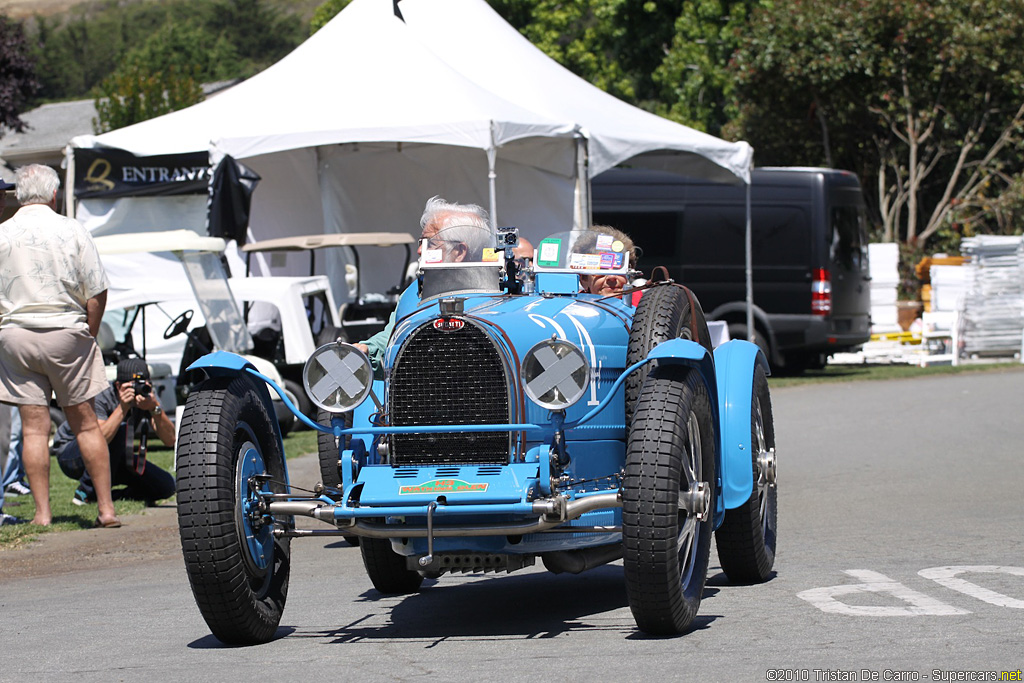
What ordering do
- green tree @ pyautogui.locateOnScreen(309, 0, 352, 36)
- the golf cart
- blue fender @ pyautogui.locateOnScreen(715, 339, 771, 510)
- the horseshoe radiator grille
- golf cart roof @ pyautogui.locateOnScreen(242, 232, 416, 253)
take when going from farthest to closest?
1. green tree @ pyautogui.locateOnScreen(309, 0, 352, 36)
2. golf cart roof @ pyautogui.locateOnScreen(242, 232, 416, 253)
3. the golf cart
4. blue fender @ pyautogui.locateOnScreen(715, 339, 771, 510)
5. the horseshoe radiator grille

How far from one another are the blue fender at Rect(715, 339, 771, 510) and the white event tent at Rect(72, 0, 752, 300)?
7.25m

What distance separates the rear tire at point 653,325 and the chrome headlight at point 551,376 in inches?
21.7

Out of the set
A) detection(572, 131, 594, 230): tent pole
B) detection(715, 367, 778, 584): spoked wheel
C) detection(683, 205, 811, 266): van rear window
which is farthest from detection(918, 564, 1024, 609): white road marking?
detection(683, 205, 811, 266): van rear window

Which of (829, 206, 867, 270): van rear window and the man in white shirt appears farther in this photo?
(829, 206, 867, 270): van rear window

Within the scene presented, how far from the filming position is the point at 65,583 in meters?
7.18

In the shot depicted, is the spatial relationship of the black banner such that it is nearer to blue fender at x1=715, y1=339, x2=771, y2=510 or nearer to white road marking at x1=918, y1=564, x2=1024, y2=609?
blue fender at x1=715, y1=339, x2=771, y2=510

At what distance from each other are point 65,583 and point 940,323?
737 inches

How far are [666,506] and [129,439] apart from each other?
18.6 ft

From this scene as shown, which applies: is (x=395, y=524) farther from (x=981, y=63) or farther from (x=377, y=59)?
(x=981, y=63)

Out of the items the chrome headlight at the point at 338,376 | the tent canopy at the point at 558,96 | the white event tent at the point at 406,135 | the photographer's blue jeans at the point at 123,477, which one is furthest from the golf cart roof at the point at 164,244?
the chrome headlight at the point at 338,376

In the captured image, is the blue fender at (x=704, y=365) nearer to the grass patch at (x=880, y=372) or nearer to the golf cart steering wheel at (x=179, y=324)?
the golf cart steering wheel at (x=179, y=324)

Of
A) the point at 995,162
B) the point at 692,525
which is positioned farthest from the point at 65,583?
the point at 995,162

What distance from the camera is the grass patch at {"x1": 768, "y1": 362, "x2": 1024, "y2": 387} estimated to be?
65.4ft

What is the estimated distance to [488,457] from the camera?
17.1 ft
